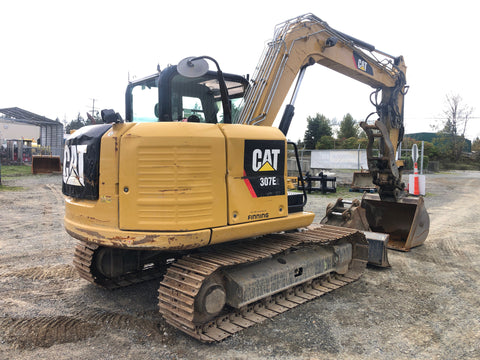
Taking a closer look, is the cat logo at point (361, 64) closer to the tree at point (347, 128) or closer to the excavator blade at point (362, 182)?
the excavator blade at point (362, 182)

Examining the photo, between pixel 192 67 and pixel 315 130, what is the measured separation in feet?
147

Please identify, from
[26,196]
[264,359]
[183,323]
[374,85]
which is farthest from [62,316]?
[26,196]

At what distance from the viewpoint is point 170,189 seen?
3568 mm

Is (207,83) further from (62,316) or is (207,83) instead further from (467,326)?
(467,326)

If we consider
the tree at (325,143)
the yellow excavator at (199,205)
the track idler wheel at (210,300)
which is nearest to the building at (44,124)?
the tree at (325,143)

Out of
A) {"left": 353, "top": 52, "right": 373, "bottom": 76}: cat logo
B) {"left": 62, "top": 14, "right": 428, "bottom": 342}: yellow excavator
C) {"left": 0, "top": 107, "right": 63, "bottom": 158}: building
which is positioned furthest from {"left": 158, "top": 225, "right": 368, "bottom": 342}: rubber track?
{"left": 0, "top": 107, "right": 63, "bottom": 158}: building

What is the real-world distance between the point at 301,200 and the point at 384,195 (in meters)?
3.11

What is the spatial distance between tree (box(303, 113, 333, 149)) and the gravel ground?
41.1 m

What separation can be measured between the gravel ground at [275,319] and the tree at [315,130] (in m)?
41.1

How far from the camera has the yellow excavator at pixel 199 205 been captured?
359 centimetres

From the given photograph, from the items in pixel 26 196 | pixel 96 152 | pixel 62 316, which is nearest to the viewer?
pixel 96 152

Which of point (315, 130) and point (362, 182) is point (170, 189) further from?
point (315, 130)

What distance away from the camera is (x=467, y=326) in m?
4.03

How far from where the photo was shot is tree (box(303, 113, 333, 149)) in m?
46.9
